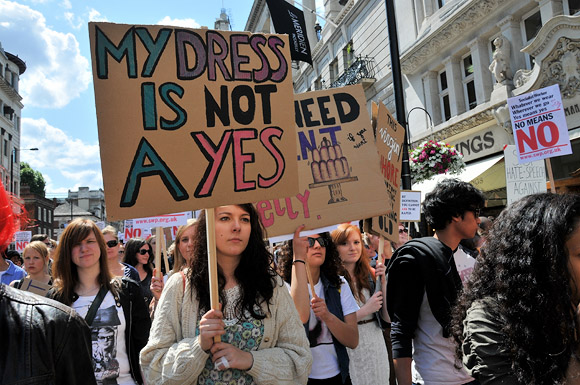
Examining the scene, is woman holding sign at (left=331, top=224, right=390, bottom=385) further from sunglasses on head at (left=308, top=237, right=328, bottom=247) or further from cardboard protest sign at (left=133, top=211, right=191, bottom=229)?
cardboard protest sign at (left=133, top=211, right=191, bottom=229)

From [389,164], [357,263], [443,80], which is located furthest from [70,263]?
[443,80]

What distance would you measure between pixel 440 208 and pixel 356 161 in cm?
75

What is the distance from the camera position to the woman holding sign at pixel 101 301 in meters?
3.01

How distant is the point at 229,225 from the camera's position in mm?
2570

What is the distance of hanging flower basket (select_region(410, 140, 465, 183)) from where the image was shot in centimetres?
1005

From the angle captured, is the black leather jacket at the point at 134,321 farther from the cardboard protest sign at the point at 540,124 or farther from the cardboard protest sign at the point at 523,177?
the cardboard protest sign at the point at 523,177

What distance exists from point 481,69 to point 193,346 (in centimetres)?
1302

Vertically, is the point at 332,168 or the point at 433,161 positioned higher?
the point at 433,161

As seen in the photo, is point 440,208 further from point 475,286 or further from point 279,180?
point 475,286

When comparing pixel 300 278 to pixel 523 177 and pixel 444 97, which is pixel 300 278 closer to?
pixel 523 177

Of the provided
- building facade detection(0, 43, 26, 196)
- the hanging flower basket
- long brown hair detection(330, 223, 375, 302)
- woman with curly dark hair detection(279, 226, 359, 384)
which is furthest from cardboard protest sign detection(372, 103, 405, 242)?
building facade detection(0, 43, 26, 196)

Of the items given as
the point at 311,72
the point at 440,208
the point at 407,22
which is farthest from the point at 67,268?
the point at 311,72

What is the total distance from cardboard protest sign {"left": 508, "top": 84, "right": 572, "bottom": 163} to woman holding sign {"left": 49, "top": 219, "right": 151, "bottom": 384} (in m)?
4.45

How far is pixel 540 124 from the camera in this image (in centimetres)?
538
